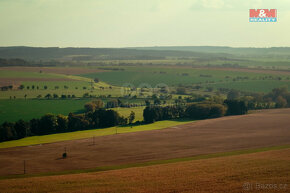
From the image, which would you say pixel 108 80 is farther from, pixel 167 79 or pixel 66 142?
pixel 66 142

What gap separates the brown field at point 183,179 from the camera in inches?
1166

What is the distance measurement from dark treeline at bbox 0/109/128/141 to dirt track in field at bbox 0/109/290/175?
310 inches

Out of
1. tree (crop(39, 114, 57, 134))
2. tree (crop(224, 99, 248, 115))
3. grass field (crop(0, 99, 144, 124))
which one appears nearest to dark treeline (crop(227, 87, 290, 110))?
tree (crop(224, 99, 248, 115))

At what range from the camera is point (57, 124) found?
66000 mm

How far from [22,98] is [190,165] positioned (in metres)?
63.2

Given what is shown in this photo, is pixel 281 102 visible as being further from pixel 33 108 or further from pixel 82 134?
pixel 33 108

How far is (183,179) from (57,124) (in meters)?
38.1

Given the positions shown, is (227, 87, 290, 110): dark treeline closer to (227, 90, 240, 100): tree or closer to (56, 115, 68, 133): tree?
(227, 90, 240, 100): tree

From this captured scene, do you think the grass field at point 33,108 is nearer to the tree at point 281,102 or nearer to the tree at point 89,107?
the tree at point 89,107

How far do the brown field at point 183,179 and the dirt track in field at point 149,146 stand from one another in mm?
6813

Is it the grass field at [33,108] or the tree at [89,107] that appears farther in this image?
the tree at [89,107]

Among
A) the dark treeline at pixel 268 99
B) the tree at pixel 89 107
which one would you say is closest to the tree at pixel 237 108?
the dark treeline at pixel 268 99

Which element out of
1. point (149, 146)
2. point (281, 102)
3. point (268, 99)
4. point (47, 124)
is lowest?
point (149, 146)

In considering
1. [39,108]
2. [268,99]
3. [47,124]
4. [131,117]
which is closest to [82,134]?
[47,124]
